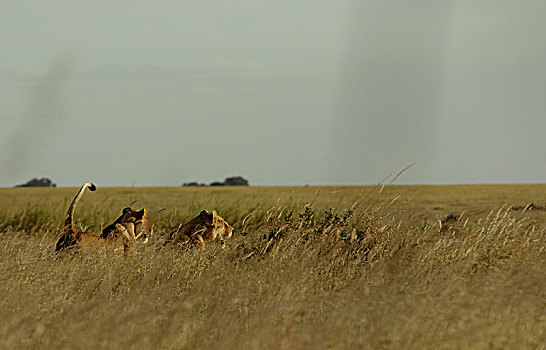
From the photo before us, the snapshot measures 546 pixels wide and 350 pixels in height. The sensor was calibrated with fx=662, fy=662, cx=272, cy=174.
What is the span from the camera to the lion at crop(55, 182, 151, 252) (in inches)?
324

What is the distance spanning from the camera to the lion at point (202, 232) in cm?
888

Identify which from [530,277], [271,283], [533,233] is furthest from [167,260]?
[533,233]

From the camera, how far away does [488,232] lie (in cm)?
902

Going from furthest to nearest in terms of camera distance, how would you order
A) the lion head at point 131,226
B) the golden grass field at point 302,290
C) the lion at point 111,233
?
the lion head at point 131,226 → the lion at point 111,233 → the golden grass field at point 302,290

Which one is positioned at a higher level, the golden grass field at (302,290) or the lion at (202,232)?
the lion at (202,232)

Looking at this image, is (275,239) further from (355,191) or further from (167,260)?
(355,191)

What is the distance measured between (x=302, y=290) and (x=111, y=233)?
10.5ft

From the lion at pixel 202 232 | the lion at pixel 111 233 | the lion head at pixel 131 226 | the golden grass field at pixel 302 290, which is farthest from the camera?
the lion at pixel 202 232

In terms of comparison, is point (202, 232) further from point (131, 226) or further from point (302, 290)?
point (302, 290)

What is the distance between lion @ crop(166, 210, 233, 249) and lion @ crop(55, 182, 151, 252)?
46cm

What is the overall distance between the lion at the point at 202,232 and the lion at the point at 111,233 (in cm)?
46

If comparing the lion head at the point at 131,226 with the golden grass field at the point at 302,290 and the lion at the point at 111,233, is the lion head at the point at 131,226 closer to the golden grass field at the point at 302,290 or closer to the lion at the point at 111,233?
the lion at the point at 111,233

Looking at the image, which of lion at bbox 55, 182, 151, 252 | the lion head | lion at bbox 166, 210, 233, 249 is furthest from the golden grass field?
the lion head

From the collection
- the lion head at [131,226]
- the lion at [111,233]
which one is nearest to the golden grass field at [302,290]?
the lion at [111,233]
